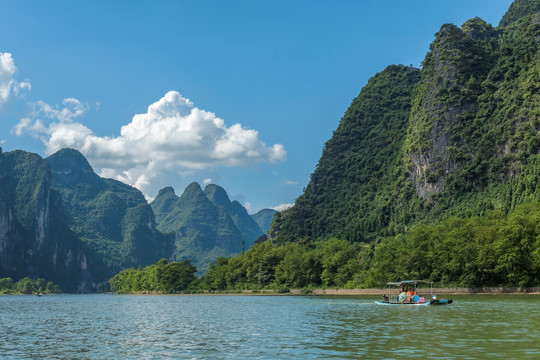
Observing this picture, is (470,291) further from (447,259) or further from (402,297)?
(402,297)

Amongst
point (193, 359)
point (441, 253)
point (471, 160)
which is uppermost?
point (471, 160)

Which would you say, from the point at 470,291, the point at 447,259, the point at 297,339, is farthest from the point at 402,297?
the point at 297,339

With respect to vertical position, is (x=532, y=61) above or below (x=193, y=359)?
above

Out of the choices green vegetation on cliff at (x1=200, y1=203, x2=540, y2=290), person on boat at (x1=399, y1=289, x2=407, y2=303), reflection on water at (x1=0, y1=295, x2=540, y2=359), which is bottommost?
reflection on water at (x1=0, y1=295, x2=540, y2=359)

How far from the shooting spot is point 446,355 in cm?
2839

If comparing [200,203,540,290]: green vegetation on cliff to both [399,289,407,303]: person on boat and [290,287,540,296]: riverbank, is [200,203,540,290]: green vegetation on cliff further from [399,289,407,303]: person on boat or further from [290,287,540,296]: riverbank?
[399,289,407,303]: person on boat

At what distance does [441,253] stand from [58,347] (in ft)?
305

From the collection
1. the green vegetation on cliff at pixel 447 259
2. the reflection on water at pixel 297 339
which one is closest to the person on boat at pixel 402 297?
the reflection on water at pixel 297 339

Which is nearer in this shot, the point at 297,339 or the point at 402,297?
the point at 297,339

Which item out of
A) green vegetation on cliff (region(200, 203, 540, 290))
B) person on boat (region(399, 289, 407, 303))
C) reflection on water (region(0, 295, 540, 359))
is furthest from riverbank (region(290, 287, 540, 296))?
reflection on water (region(0, 295, 540, 359))

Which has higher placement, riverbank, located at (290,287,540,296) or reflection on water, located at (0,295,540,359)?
riverbank, located at (290,287,540,296)

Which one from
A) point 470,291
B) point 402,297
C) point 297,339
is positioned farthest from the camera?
point 470,291

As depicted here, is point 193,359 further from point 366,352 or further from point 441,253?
point 441,253

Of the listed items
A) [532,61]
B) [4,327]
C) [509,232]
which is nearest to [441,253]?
[509,232]
